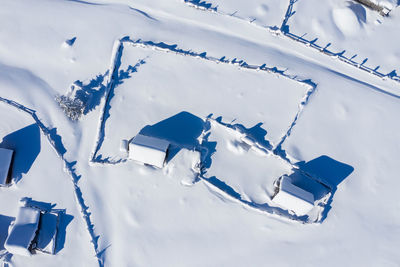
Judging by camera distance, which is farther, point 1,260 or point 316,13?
point 316,13

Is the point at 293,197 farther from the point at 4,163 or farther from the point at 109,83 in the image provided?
the point at 4,163

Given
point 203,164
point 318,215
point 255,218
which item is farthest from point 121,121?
point 318,215

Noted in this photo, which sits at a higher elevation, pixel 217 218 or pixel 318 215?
pixel 318 215

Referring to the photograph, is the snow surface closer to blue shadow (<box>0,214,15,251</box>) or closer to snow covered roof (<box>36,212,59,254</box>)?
snow covered roof (<box>36,212,59,254</box>)

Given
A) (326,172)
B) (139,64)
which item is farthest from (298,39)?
(139,64)

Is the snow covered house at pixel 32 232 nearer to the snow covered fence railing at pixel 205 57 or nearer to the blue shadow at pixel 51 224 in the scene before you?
the blue shadow at pixel 51 224

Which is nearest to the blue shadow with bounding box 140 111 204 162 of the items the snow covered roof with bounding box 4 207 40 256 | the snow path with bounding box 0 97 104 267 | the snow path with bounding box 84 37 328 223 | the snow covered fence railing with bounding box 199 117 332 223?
the snow covered fence railing with bounding box 199 117 332 223

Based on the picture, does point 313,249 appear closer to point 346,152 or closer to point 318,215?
point 318,215
